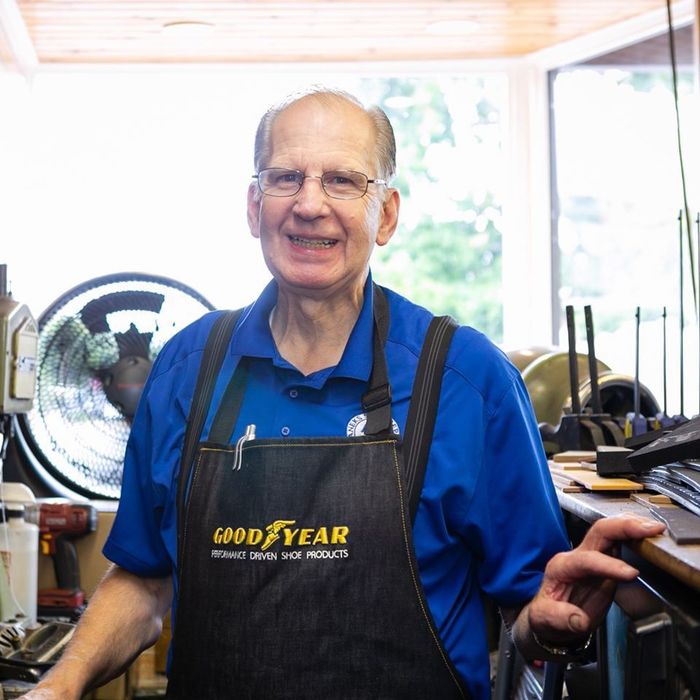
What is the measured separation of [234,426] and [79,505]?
63.7 inches

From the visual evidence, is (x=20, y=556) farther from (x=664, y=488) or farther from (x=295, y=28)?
(x=295, y=28)

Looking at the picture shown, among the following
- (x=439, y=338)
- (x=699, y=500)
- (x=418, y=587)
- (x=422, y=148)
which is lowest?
(x=418, y=587)

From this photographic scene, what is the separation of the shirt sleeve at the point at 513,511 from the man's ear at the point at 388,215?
0.33 metres

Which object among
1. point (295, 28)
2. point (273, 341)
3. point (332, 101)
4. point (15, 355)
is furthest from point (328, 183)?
point (295, 28)

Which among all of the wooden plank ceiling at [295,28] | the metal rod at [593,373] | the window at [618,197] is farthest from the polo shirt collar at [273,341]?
the window at [618,197]

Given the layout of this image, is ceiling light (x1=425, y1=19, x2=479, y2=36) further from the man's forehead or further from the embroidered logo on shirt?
the embroidered logo on shirt

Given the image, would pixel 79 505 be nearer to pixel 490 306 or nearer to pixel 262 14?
pixel 262 14

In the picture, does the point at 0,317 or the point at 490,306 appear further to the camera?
the point at 490,306

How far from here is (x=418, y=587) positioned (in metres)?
1.45

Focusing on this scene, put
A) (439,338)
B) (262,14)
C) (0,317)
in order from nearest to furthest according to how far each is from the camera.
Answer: (439,338), (0,317), (262,14)

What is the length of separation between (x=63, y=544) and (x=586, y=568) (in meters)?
2.15

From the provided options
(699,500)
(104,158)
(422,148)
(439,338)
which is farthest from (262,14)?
(422,148)

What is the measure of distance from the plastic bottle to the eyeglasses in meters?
1.55

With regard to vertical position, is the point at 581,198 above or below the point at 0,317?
above
